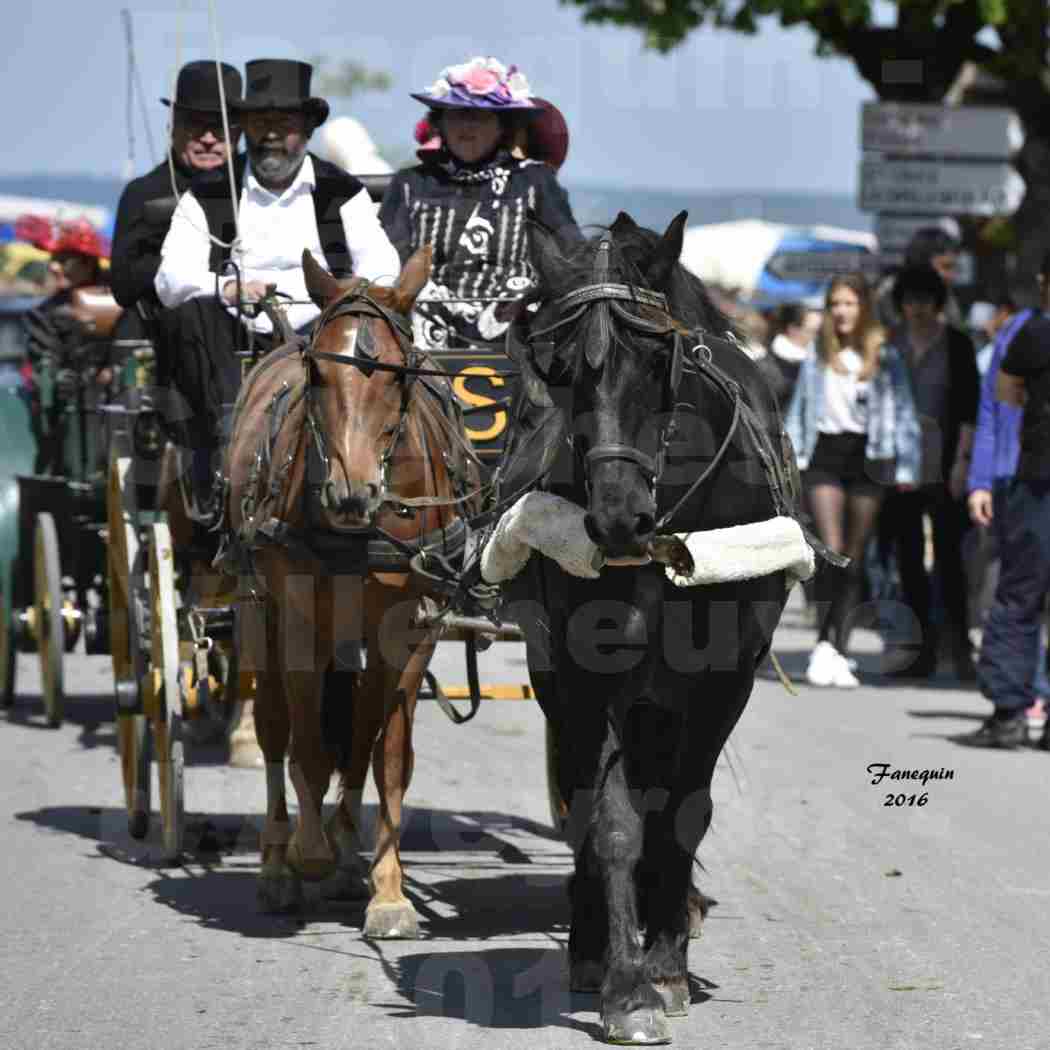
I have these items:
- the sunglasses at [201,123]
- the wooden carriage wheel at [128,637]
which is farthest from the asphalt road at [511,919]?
the sunglasses at [201,123]

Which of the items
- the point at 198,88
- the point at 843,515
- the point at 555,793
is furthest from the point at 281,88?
the point at 843,515

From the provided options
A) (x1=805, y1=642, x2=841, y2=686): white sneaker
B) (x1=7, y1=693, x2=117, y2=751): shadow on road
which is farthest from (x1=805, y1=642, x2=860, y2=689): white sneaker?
(x1=7, y1=693, x2=117, y2=751): shadow on road

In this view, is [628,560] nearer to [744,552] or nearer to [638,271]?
[744,552]

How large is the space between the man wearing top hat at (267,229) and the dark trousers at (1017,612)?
13.4 ft

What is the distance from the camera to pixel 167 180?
10.9 meters

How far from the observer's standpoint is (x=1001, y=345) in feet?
40.7

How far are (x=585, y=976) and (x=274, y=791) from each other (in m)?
1.85

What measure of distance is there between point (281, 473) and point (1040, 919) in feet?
Result: 9.39

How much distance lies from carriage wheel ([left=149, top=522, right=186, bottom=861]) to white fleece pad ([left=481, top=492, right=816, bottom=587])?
7.72 ft

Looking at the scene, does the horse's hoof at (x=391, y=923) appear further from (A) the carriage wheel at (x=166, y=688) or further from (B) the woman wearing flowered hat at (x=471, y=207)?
(B) the woman wearing flowered hat at (x=471, y=207)

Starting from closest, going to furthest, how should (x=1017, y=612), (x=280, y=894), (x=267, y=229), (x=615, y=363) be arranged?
(x=615, y=363) → (x=280, y=894) → (x=267, y=229) → (x=1017, y=612)

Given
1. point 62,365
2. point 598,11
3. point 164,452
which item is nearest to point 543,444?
point 164,452

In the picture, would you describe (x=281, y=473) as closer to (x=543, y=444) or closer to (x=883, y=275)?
(x=543, y=444)

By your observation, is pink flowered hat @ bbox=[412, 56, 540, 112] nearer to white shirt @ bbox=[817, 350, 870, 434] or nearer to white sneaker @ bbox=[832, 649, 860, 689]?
white shirt @ bbox=[817, 350, 870, 434]
